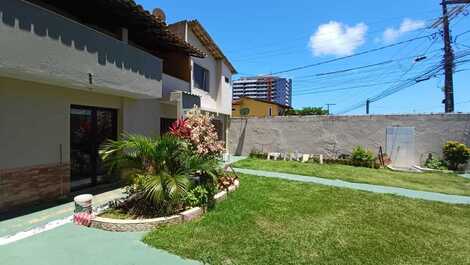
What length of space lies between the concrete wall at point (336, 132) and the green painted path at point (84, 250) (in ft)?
48.2

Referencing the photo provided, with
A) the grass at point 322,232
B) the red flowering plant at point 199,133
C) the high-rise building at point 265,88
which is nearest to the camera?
the grass at point 322,232

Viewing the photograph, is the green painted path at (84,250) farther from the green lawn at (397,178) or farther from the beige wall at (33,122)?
the green lawn at (397,178)

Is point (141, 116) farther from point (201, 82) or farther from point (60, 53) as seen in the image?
point (201, 82)

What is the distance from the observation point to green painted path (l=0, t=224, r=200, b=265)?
13.5 feet

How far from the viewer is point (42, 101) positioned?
6.98m

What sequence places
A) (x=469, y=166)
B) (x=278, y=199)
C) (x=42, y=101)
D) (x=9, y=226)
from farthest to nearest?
(x=469, y=166) < (x=278, y=199) < (x=42, y=101) < (x=9, y=226)

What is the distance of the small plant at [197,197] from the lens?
6352 millimetres

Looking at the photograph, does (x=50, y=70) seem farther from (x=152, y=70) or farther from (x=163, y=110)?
(x=163, y=110)

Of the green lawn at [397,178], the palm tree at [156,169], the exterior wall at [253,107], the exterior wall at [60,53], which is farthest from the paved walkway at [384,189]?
the exterior wall at [253,107]

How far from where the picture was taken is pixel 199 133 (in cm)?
732

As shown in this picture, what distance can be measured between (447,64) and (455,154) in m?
9.44

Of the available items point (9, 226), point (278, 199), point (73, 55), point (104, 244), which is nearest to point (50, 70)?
point (73, 55)

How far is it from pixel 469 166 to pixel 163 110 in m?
15.7

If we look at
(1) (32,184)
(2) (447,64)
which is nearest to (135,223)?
(1) (32,184)
